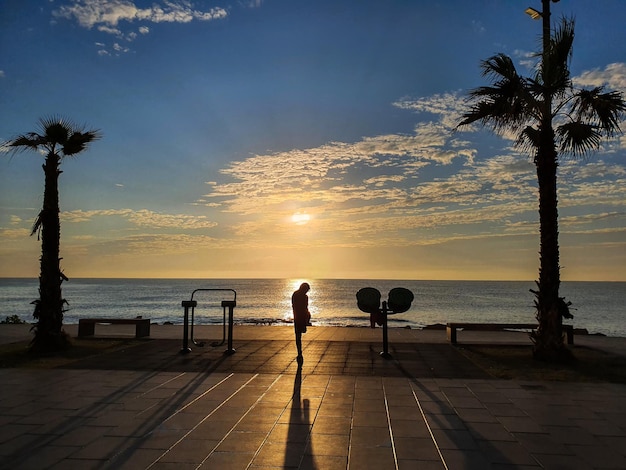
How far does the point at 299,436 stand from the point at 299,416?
Result: 0.91 m

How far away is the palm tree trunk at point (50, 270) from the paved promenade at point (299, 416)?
2.08 meters

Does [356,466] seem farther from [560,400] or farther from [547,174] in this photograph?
[547,174]

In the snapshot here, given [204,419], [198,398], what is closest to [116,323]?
[198,398]

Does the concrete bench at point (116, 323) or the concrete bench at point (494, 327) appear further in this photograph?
the concrete bench at point (116, 323)

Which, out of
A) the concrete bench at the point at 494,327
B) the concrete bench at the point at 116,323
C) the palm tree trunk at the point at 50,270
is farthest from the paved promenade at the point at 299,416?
the concrete bench at the point at 116,323

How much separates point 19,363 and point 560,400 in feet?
35.9

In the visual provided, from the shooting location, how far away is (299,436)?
597 centimetres

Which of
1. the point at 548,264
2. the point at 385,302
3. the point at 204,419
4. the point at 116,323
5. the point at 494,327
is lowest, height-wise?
the point at 204,419

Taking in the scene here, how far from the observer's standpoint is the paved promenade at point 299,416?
207 inches

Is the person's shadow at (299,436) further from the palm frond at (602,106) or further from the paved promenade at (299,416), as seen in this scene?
the palm frond at (602,106)

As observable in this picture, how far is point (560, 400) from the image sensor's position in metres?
7.98

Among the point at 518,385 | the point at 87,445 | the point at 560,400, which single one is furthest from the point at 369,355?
the point at 87,445

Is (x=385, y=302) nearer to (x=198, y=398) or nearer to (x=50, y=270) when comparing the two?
(x=198, y=398)

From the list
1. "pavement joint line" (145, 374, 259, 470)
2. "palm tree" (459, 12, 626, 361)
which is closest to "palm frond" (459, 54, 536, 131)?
"palm tree" (459, 12, 626, 361)
